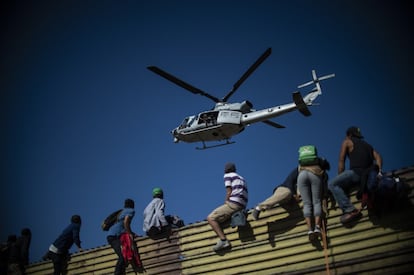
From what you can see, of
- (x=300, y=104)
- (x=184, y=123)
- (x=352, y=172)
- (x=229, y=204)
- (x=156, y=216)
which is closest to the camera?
(x=352, y=172)

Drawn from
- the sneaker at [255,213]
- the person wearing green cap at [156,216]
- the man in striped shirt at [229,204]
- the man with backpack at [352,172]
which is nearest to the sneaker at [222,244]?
the man in striped shirt at [229,204]

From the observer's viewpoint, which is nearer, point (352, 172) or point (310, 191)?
point (352, 172)

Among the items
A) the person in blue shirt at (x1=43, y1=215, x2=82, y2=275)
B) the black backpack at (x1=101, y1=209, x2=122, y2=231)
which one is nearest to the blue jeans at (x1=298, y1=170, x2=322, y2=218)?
the black backpack at (x1=101, y1=209, x2=122, y2=231)

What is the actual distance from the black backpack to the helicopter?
1126 cm

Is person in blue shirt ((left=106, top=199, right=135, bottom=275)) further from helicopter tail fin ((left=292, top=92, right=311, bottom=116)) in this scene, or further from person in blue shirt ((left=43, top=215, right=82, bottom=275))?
helicopter tail fin ((left=292, top=92, right=311, bottom=116))

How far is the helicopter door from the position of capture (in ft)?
73.0

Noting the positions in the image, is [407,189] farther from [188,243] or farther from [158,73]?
[158,73]

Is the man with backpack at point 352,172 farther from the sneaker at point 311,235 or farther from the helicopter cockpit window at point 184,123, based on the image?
the helicopter cockpit window at point 184,123

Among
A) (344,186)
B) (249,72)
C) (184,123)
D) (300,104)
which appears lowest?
(344,186)

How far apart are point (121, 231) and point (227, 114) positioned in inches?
495

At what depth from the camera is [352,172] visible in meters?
7.99

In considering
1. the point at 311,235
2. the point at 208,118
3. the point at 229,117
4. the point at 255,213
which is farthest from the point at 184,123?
the point at 311,235

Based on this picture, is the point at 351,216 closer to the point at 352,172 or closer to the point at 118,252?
the point at 352,172

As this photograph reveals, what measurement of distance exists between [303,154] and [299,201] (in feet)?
3.61
